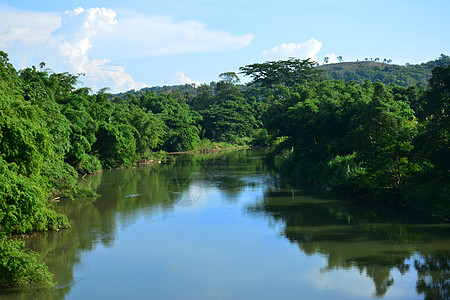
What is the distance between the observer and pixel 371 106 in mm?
28141

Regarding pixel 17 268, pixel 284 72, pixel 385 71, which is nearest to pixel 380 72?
pixel 385 71

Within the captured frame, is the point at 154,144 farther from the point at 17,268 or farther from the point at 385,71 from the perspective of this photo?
the point at 385,71

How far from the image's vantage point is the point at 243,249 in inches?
739

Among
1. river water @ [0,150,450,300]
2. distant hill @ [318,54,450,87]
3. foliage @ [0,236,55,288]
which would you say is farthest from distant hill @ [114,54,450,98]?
foliage @ [0,236,55,288]

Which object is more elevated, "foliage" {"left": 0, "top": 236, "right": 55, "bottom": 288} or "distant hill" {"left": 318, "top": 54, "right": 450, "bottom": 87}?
"distant hill" {"left": 318, "top": 54, "right": 450, "bottom": 87}

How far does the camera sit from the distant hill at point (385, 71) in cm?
13735

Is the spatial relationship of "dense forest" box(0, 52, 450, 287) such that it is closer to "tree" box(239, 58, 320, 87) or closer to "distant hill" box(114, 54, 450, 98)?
"tree" box(239, 58, 320, 87)

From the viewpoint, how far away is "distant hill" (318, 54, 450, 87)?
137 meters

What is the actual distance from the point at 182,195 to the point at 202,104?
7527 centimetres

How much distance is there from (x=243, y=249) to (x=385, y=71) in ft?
509

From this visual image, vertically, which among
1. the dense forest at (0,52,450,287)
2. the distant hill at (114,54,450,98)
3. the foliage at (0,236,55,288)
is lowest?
the foliage at (0,236,55,288)

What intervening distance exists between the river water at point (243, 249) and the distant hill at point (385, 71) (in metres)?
104

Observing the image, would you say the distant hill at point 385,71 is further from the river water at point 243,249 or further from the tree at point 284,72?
the river water at point 243,249

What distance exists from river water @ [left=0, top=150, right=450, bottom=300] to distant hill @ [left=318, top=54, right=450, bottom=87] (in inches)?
4100
